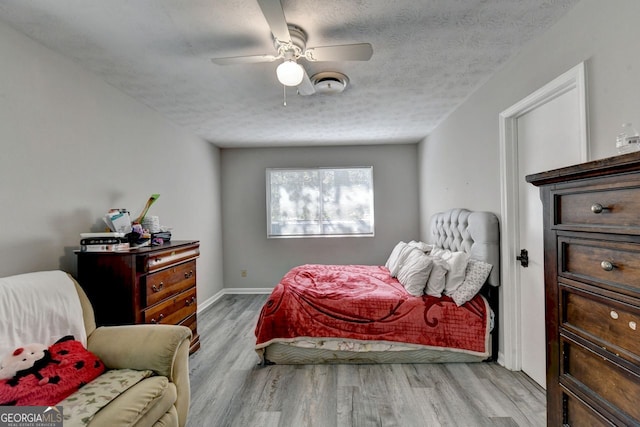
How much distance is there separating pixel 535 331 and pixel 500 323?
0.33m

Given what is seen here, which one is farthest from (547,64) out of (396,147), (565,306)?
(396,147)

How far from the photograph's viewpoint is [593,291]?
100 cm

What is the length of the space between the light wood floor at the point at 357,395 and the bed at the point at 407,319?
114mm

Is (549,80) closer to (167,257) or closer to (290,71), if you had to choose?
(290,71)

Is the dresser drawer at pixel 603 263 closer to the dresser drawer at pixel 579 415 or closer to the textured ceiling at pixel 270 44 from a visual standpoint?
the dresser drawer at pixel 579 415

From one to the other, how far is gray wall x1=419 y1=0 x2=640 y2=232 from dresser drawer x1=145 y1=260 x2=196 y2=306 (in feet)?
9.23

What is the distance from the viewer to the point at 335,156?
488cm

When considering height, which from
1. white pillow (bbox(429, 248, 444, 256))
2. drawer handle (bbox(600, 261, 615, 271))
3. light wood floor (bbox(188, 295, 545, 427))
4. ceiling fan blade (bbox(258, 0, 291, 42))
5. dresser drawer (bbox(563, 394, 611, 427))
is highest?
ceiling fan blade (bbox(258, 0, 291, 42))

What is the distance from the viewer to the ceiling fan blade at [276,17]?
132 cm

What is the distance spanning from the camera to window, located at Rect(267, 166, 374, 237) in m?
4.91

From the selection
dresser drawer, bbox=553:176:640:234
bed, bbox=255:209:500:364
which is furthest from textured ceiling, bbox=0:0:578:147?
bed, bbox=255:209:500:364

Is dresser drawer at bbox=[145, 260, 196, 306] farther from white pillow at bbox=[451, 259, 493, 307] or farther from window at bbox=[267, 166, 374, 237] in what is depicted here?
white pillow at bbox=[451, 259, 493, 307]

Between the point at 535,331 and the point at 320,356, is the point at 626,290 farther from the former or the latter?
the point at 320,356

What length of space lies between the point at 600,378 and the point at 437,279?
1655 millimetres
